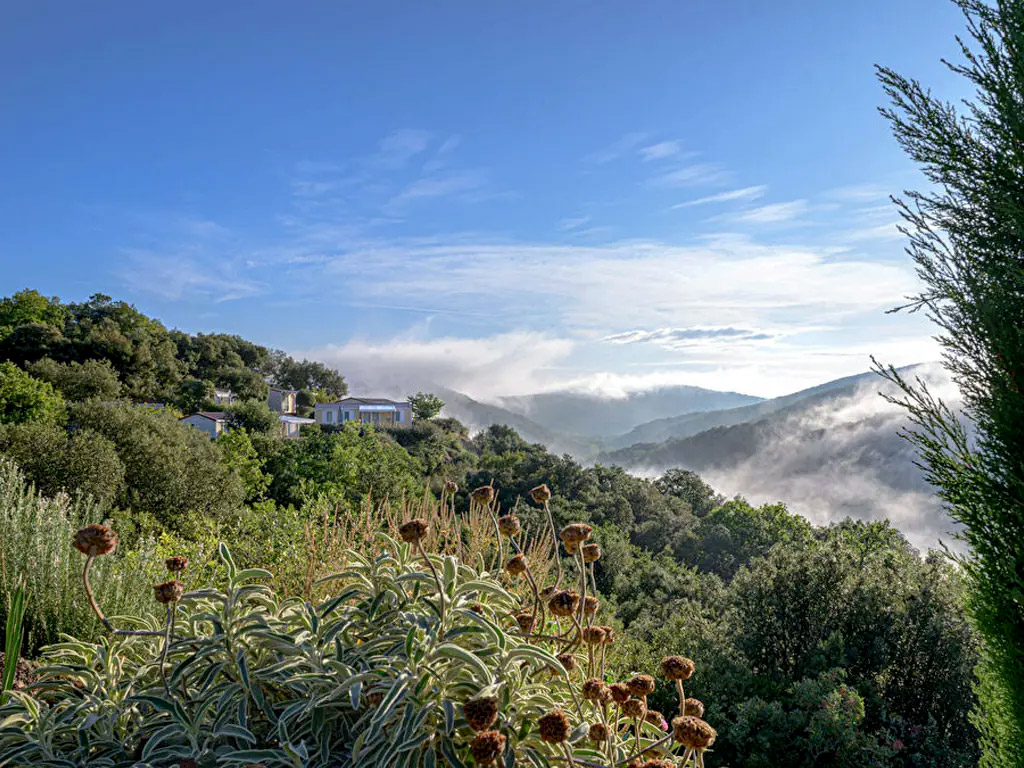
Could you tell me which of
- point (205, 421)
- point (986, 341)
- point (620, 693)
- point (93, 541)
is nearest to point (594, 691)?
point (620, 693)

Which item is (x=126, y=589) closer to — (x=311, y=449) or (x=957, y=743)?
(x=957, y=743)

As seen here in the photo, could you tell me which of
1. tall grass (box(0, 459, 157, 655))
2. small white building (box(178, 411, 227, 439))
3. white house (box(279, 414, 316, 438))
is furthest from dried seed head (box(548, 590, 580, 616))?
white house (box(279, 414, 316, 438))

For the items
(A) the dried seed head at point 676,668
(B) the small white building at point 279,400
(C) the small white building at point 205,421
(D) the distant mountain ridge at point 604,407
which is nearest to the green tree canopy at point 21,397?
(C) the small white building at point 205,421

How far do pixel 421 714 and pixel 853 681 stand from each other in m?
4.61

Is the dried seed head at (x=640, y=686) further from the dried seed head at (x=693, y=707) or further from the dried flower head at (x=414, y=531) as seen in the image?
the dried flower head at (x=414, y=531)

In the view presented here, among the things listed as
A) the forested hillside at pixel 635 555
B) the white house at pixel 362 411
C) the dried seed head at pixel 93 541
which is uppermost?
the white house at pixel 362 411

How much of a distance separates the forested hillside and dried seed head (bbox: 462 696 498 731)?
1.16 m

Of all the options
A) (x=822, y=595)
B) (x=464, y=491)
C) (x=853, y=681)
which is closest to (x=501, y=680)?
(x=853, y=681)

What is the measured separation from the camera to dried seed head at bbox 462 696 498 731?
1.30 meters

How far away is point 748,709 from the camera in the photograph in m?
4.15

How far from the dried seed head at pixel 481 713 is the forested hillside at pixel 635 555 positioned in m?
1.16

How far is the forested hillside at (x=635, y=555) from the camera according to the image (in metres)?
4.07

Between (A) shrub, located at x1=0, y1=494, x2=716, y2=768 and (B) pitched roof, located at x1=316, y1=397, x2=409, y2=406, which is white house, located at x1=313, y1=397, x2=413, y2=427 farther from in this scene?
(A) shrub, located at x1=0, y1=494, x2=716, y2=768

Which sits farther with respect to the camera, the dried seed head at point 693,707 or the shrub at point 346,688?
the dried seed head at point 693,707
